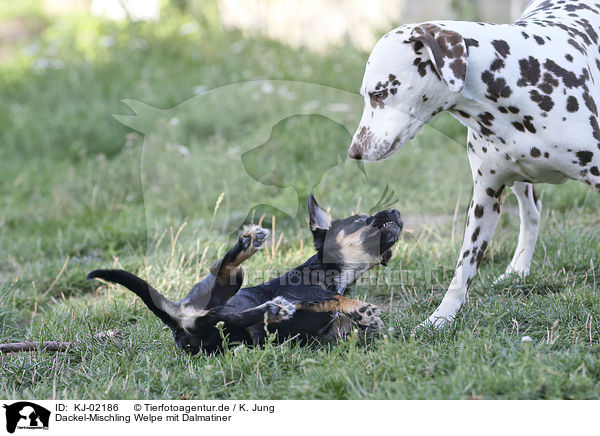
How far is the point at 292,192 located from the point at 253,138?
9.40 ft

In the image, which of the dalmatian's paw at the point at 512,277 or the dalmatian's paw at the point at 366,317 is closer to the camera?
the dalmatian's paw at the point at 366,317

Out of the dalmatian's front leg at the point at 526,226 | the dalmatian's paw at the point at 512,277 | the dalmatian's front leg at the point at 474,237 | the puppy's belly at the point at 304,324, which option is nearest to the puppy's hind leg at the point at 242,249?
the puppy's belly at the point at 304,324

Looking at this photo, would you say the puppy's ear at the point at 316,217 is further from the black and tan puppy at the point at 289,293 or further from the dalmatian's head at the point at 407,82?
the dalmatian's head at the point at 407,82

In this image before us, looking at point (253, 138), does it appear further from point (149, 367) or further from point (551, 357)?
point (551, 357)

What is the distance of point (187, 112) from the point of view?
7633 millimetres

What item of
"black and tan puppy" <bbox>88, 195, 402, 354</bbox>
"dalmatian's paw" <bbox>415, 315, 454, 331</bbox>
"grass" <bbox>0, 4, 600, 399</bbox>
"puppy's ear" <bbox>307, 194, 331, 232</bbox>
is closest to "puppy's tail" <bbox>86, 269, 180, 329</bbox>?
"black and tan puppy" <bbox>88, 195, 402, 354</bbox>

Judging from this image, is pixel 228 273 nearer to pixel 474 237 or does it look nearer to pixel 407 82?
pixel 407 82

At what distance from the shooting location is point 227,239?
4.84 m

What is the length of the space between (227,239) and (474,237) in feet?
5.94
